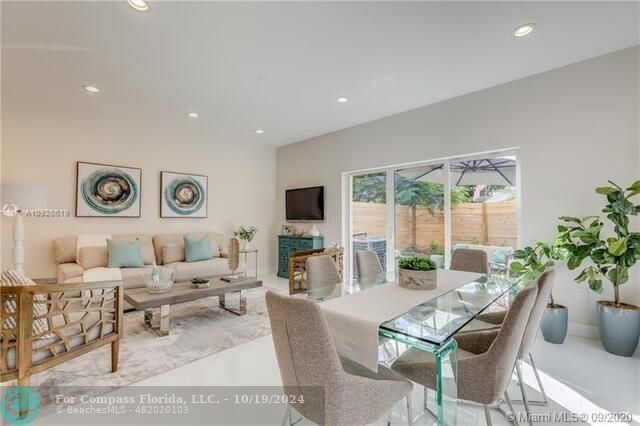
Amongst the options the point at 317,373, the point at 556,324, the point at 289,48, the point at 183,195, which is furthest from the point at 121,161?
the point at 556,324

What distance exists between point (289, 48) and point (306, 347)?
2.49 m

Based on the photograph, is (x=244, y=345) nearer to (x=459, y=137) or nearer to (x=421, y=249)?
(x=421, y=249)

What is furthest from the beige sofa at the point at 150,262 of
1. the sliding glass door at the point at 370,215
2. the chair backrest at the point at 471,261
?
the chair backrest at the point at 471,261

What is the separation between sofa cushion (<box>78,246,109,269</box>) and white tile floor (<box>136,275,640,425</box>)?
2.42 metres

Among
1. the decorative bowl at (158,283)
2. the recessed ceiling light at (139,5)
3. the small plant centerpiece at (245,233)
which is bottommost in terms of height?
the decorative bowl at (158,283)

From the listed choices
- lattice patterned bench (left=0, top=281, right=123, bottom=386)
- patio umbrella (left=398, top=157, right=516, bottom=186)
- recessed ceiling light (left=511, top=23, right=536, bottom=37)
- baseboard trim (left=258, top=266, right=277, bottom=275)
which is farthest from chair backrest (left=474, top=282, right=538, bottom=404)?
baseboard trim (left=258, top=266, right=277, bottom=275)

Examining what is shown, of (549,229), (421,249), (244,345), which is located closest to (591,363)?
(549,229)

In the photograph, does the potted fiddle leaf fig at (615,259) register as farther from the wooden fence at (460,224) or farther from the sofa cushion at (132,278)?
Answer: the sofa cushion at (132,278)

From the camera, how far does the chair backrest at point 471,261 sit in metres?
2.81

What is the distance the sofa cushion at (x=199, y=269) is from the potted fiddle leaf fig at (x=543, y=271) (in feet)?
12.7

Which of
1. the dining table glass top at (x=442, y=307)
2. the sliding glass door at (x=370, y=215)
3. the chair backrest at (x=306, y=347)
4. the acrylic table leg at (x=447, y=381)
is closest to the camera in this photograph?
the chair backrest at (x=306, y=347)

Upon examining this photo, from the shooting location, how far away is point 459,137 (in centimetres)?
370

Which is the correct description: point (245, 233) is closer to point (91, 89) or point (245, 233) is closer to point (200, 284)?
point (200, 284)

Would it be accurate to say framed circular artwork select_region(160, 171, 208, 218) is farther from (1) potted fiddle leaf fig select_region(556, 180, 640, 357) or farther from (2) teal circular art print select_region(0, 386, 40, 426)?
(1) potted fiddle leaf fig select_region(556, 180, 640, 357)
